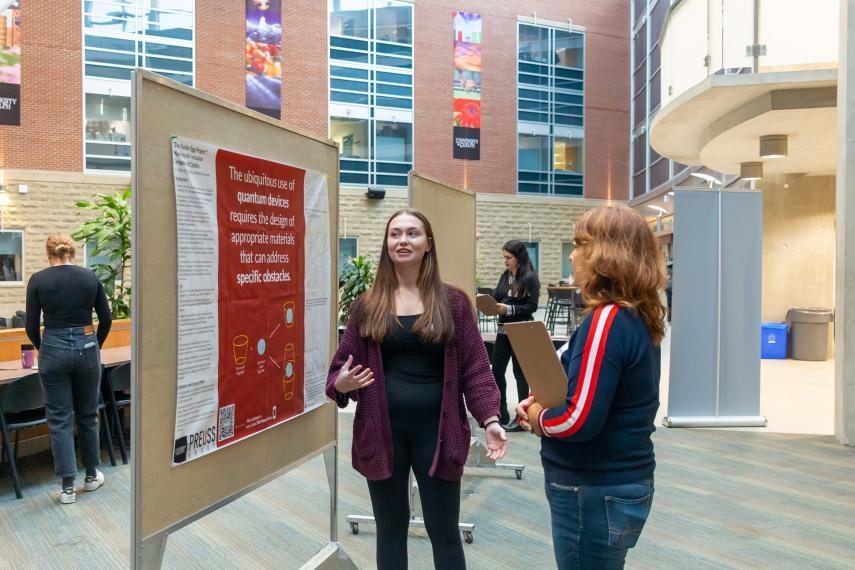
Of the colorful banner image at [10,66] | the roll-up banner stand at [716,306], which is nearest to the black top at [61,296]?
the roll-up banner stand at [716,306]

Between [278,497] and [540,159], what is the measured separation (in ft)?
65.5

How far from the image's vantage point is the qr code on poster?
2.29 metres

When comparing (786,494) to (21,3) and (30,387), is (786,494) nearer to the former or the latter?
(30,387)

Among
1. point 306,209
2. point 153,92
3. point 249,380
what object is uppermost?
point 153,92

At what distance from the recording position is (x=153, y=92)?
1.94 m

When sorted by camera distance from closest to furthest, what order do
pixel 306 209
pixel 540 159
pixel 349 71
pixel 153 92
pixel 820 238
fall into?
pixel 153 92 < pixel 306 209 < pixel 820 238 < pixel 349 71 < pixel 540 159

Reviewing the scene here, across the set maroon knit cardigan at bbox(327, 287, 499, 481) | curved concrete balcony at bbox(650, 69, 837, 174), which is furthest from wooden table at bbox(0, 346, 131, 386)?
curved concrete balcony at bbox(650, 69, 837, 174)

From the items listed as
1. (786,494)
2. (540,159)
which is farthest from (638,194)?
(786,494)

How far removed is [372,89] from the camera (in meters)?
21.0

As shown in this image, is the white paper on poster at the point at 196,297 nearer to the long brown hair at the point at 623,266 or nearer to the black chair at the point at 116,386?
the long brown hair at the point at 623,266

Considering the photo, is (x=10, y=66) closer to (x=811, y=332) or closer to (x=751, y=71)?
(x=751, y=71)

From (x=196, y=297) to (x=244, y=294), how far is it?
0.86ft

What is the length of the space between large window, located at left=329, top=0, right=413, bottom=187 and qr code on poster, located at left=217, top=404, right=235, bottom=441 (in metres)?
18.5

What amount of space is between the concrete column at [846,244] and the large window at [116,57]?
15.8m
